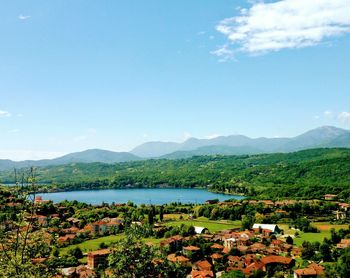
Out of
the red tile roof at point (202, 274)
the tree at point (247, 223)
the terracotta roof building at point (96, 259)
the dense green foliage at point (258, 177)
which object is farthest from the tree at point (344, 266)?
the dense green foliage at point (258, 177)

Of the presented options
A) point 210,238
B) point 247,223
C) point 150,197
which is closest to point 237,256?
point 210,238

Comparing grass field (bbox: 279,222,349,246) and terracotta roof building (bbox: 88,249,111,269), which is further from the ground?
terracotta roof building (bbox: 88,249,111,269)

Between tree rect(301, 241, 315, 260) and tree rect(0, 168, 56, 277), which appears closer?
tree rect(0, 168, 56, 277)

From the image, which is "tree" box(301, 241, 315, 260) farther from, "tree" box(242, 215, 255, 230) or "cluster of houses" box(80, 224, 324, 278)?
"tree" box(242, 215, 255, 230)

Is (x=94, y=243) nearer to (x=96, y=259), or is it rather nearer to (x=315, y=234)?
(x=96, y=259)

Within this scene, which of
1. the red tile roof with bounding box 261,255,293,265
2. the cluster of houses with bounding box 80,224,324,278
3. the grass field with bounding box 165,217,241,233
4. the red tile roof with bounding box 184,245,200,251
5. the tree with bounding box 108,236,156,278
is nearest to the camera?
the tree with bounding box 108,236,156,278

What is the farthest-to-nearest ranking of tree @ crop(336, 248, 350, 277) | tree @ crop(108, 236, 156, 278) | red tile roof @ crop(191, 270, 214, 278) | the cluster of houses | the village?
the cluster of houses < the village < red tile roof @ crop(191, 270, 214, 278) < tree @ crop(336, 248, 350, 277) < tree @ crop(108, 236, 156, 278)

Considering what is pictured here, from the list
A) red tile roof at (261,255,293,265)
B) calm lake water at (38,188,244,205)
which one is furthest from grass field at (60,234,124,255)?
calm lake water at (38,188,244,205)

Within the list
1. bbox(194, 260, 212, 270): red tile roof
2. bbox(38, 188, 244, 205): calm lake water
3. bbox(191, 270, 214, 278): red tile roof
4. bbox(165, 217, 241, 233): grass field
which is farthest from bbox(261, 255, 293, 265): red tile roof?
bbox(38, 188, 244, 205): calm lake water

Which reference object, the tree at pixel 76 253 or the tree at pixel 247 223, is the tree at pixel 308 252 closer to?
the tree at pixel 247 223

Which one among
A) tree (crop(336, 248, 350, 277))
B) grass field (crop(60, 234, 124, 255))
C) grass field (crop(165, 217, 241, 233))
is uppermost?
tree (crop(336, 248, 350, 277))
